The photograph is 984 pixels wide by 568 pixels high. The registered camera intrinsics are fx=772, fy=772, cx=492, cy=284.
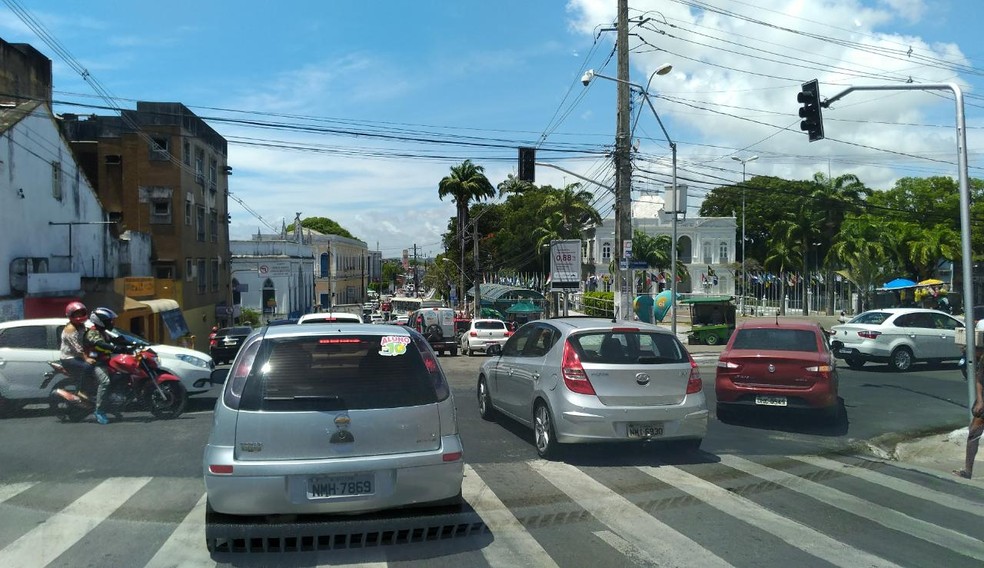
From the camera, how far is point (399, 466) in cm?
548

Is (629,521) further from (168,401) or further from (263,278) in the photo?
(263,278)

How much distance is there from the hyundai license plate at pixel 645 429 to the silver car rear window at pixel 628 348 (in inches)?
26.7

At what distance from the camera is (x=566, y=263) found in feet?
131

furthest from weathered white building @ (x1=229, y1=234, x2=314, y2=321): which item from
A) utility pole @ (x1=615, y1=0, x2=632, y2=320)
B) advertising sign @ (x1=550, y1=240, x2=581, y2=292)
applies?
utility pole @ (x1=615, y1=0, x2=632, y2=320)

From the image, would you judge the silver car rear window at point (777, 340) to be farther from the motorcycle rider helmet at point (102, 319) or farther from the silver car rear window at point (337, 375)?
the motorcycle rider helmet at point (102, 319)

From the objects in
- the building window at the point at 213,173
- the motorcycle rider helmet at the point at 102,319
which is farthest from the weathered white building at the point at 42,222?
the building window at the point at 213,173

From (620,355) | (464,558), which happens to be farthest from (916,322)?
(464,558)

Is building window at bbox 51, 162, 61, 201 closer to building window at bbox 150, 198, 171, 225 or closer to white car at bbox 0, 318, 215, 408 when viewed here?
building window at bbox 150, 198, 171, 225

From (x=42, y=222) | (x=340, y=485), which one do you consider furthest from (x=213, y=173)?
(x=340, y=485)

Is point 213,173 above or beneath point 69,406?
above

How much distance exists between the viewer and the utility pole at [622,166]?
23938 millimetres

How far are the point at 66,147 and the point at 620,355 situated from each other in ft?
79.2

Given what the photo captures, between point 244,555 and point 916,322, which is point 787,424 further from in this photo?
A: point 916,322

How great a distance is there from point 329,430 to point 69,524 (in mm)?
2746
